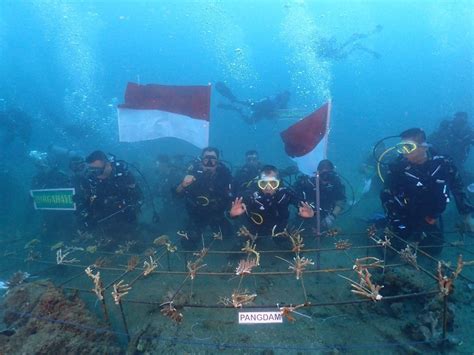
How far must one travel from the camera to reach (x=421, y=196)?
6688mm

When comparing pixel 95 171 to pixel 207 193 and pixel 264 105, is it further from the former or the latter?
pixel 264 105

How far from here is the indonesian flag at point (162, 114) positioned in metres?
8.62

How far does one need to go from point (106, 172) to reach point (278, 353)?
6.25 metres

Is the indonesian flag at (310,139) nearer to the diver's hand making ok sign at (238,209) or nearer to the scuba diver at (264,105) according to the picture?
the diver's hand making ok sign at (238,209)

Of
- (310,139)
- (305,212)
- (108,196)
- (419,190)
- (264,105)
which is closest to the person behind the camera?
(305,212)

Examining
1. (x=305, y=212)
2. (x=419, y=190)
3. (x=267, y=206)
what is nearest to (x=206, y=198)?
(x=267, y=206)

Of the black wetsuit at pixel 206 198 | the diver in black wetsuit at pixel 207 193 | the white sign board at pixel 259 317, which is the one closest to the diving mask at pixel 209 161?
the diver in black wetsuit at pixel 207 193

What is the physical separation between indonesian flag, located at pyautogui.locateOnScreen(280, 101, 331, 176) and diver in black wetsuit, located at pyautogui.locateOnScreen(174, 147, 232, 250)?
6.31 ft

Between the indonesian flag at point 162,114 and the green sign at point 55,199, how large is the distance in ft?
6.82

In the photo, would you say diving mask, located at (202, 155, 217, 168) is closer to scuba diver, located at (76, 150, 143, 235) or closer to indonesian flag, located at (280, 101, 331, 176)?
indonesian flag, located at (280, 101, 331, 176)

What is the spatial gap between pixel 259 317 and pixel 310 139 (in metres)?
4.23

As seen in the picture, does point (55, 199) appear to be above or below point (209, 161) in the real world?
below

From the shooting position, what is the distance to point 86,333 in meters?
4.45

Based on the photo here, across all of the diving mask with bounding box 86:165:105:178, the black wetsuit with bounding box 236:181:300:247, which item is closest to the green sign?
the diving mask with bounding box 86:165:105:178
